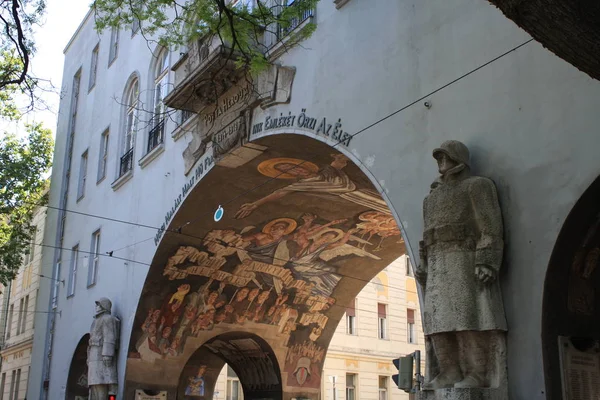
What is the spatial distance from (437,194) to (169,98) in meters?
8.25

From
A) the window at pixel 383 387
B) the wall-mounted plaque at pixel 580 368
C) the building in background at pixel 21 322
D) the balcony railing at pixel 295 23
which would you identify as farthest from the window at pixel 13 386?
the wall-mounted plaque at pixel 580 368

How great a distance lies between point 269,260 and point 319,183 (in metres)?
4.18

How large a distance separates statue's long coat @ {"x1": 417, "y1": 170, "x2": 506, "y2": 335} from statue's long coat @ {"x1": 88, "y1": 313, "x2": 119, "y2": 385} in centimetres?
1159

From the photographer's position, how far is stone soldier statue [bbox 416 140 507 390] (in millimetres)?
7953

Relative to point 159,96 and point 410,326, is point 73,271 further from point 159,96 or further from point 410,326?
point 410,326

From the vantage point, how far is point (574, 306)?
7910 millimetres

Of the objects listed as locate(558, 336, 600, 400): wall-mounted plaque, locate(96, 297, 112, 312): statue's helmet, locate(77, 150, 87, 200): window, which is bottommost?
locate(558, 336, 600, 400): wall-mounted plaque

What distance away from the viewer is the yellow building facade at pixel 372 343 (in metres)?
32.2

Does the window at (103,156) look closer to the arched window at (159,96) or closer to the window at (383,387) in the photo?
the arched window at (159,96)

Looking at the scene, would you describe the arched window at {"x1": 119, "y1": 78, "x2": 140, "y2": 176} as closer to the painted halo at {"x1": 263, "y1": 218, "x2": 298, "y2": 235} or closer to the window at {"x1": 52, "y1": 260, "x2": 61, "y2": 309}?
the painted halo at {"x1": 263, "y1": 218, "x2": 298, "y2": 235}

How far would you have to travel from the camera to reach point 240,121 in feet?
46.6

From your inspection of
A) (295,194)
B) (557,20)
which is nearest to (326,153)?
(295,194)

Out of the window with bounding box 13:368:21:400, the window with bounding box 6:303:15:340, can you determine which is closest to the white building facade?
the window with bounding box 13:368:21:400

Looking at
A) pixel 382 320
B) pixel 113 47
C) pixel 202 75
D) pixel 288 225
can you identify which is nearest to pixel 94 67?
pixel 113 47
